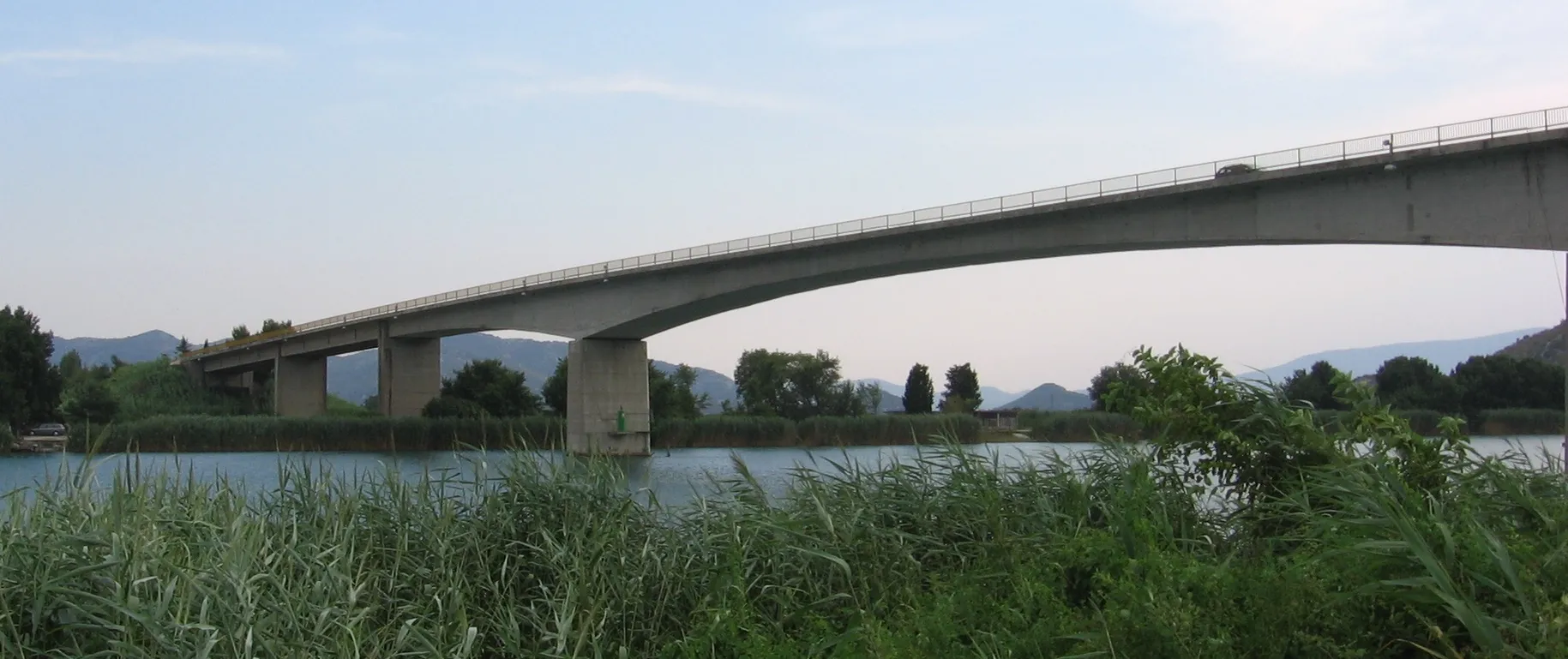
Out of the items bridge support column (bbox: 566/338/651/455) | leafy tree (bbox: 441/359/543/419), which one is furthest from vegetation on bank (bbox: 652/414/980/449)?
leafy tree (bbox: 441/359/543/419)

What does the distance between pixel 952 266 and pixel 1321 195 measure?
13713mm

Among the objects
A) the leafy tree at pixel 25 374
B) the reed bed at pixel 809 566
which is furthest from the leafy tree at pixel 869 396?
the reed bed at pixel 809 566

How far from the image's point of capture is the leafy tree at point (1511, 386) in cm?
5472

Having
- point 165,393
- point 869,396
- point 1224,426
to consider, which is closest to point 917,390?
point 869,396

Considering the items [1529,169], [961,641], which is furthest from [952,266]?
[961,641]

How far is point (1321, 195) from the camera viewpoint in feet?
91.4

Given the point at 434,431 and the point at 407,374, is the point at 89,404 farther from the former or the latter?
the point at 434,431

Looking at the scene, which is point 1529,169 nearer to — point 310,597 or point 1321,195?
point 1321,195

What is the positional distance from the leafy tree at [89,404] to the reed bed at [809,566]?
5206cm

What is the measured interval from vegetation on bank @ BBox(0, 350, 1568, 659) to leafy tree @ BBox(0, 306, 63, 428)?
58.9 metres

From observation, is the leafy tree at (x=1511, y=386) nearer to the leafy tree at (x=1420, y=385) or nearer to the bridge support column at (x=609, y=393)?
the leafy tree at (x=1420, y=385)

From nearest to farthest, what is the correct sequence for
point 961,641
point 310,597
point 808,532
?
1. point 961,641
2. point 310,597
3. point 808,532

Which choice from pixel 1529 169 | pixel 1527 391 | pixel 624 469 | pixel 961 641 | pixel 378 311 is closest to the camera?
pixel 961 641

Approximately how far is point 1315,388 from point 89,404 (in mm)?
56335
